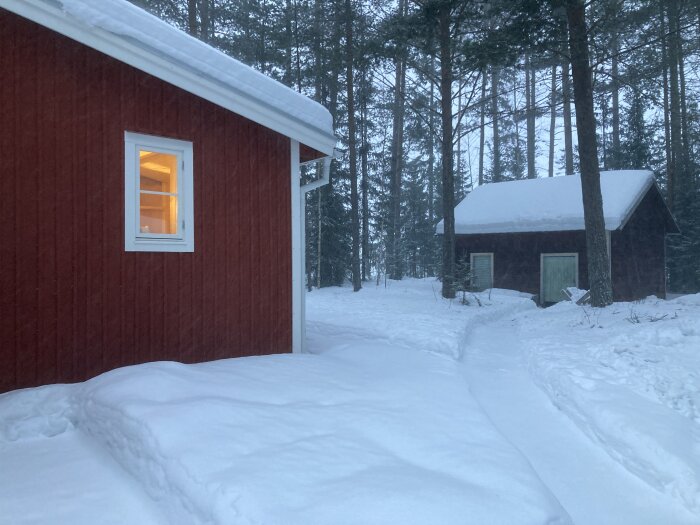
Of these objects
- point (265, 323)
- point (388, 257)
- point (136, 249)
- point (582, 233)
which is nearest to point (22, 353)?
point (136, 249)

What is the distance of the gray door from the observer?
19141 millimetres

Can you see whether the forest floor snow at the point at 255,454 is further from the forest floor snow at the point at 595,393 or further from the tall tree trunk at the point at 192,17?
the tall tree trunk at the point at 192,17

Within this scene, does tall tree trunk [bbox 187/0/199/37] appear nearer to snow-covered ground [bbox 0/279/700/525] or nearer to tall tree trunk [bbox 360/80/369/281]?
tall tree trunk [bbox 360/80/369/281]

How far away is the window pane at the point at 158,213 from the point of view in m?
6.20

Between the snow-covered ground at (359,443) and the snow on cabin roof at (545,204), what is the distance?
12.1 m

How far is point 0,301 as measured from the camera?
506cm

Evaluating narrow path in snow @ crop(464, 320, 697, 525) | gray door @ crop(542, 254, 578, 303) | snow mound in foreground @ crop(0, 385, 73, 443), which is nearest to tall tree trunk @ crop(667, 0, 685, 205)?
gray door @ crop(542, 254, 578, 303)

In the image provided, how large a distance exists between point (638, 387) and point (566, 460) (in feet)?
6.86

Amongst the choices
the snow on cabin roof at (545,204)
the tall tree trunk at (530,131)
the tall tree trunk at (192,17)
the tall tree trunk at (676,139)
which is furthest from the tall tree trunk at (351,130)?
the tall tree trunk at (530,131)

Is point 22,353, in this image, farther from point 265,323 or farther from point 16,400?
point 265,323

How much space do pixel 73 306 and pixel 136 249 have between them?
0.89m

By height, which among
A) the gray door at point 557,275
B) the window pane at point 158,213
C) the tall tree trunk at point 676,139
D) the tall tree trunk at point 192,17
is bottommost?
the gray door at point 557,275

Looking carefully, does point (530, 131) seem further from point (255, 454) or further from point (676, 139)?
point (255, 454)

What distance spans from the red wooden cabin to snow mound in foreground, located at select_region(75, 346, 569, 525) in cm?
91
